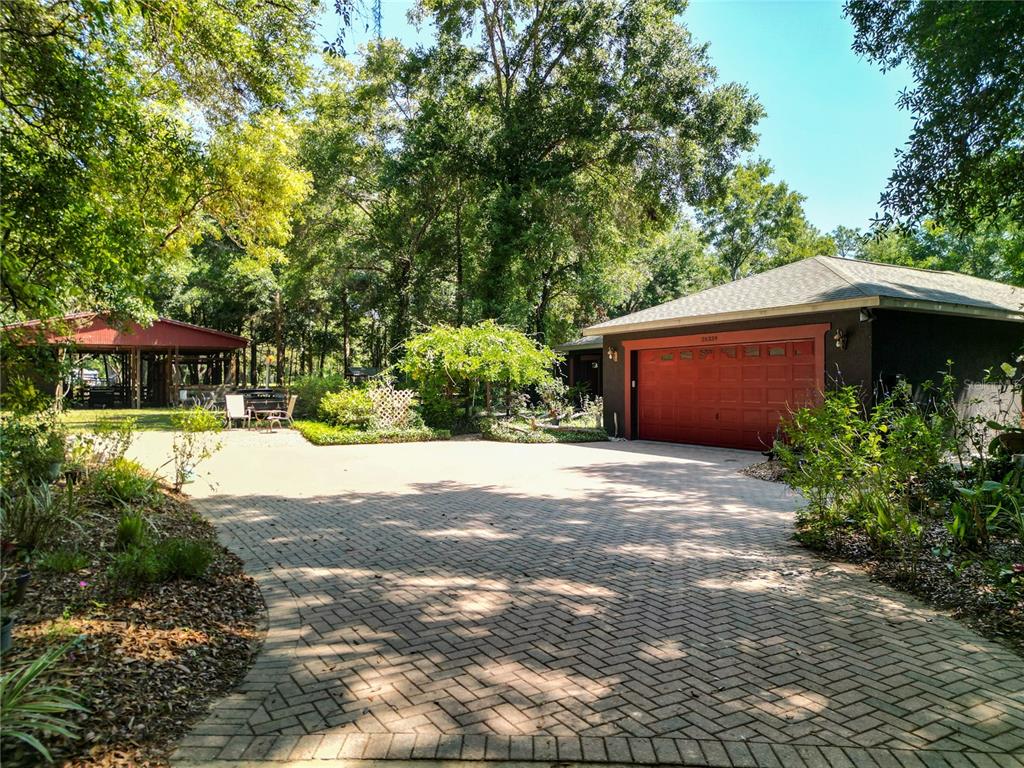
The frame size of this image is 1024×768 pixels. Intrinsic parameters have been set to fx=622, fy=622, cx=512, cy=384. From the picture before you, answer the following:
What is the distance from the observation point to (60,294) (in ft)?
13.8

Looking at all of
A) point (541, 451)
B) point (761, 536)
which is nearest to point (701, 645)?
point (761, 536)

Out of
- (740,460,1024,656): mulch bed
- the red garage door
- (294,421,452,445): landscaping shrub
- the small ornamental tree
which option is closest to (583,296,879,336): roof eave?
the red garage door

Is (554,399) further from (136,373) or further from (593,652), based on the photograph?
(136,373)

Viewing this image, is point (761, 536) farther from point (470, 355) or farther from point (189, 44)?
point (470, 355)

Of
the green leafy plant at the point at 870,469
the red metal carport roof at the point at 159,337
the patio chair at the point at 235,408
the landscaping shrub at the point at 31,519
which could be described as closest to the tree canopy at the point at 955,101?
the green leafy plant at the point at 870,469

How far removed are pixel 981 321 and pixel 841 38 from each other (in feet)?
24.2

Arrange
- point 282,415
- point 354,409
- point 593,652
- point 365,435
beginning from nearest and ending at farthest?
1. point 593,652
2. point 365,435
3. point 354,409
4. point 282,415

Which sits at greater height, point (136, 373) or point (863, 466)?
point (136, 373)

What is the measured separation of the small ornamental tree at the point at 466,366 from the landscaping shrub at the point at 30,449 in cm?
937

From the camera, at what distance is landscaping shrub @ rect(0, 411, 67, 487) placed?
4.16m

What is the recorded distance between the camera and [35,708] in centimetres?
218

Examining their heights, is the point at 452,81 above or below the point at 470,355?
above

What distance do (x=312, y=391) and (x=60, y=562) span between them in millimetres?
16761

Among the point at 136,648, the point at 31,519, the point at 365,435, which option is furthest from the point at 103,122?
the point at 365,435
